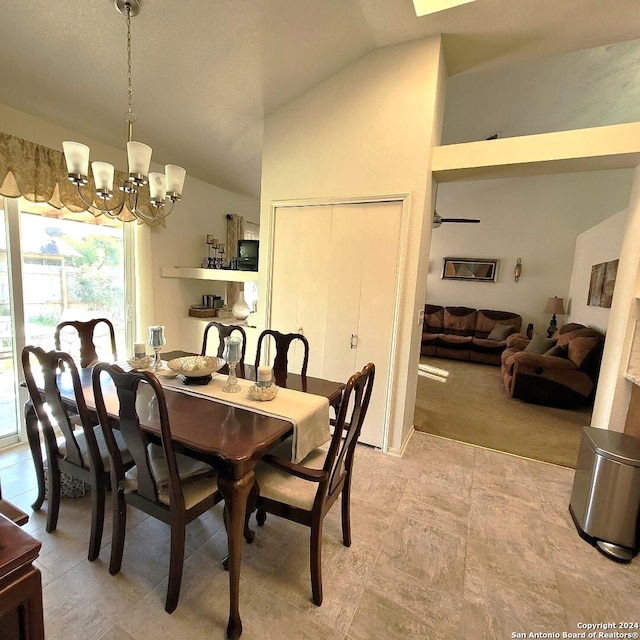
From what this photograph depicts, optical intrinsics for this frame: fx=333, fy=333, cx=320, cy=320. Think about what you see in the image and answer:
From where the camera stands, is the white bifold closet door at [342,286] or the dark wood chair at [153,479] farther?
the white bifold closet door at [342,286]

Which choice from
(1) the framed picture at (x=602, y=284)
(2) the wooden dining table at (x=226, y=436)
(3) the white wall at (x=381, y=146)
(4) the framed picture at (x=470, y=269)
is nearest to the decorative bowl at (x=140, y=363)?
(2) the wooden dining table at (x=226, y=436)

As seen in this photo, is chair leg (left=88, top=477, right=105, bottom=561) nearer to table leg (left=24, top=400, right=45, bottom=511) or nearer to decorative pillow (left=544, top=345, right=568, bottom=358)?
table leg (left=24, top=400, right=45, bottom=511)

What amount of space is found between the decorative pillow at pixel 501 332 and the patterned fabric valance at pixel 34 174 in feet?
20.4

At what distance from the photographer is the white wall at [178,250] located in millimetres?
3371

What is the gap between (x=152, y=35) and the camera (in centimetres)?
205

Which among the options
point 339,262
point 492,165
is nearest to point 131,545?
point 339,262

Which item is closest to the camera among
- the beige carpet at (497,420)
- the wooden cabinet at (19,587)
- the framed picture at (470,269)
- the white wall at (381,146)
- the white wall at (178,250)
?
the wooden cabinet at (19,587)

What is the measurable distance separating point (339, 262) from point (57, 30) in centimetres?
225

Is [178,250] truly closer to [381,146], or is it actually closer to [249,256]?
[249,256]

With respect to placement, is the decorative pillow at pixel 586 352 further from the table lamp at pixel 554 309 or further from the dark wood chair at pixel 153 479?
the dark wood chair at pixel 153 479

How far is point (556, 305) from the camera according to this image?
5891mm

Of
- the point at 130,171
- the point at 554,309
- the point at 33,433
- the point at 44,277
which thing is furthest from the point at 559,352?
the point at 44,277

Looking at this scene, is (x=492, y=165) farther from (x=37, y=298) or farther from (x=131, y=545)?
(x=37, y=298)

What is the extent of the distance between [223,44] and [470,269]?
5.92 metres
